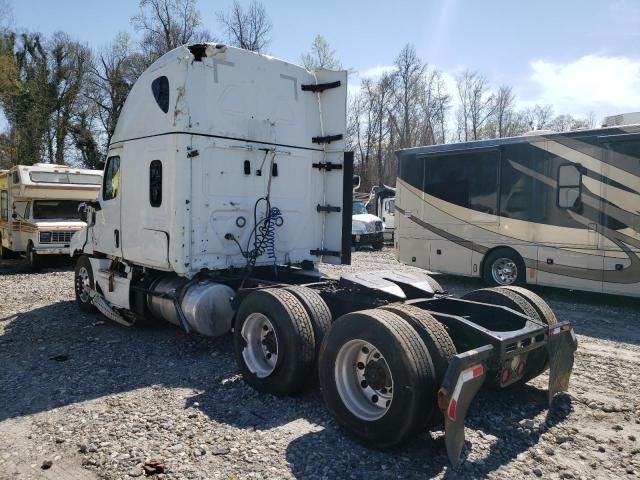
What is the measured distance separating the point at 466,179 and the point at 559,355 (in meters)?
7.24

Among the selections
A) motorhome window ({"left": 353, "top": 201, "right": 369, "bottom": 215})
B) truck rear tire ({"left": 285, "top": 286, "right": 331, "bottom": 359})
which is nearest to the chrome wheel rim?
truck rear tire ({"left": 285, "top": 286, "right": 331, "bottom": 359})

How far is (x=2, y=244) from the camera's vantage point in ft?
54.7

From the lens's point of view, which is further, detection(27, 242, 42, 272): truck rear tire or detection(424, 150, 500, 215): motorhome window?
detection(27, 242, 42, 272): truck rear tire

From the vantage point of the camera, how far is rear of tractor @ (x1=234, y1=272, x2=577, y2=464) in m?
3.52

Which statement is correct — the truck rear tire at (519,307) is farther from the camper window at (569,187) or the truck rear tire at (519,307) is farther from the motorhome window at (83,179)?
the motorhome window at (83,179)

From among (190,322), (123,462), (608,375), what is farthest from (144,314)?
(608,375)

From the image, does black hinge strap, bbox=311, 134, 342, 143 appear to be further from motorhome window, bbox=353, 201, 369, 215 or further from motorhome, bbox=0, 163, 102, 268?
motorhome window, bbox=353, 201, 369, 215

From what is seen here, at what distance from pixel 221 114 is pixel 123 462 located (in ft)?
13.4

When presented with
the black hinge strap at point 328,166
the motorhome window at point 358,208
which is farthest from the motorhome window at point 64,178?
the black hinge strap at point 328,166

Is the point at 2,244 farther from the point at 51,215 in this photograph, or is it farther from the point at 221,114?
the point at 221,114

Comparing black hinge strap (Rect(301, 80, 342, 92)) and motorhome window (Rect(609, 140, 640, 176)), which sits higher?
black hinge strap (Rect(301, 80, 342, 92))

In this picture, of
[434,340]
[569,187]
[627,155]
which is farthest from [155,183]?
[627,155]

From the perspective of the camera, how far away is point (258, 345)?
17.3 feet

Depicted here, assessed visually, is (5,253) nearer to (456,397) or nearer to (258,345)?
(258,345)
